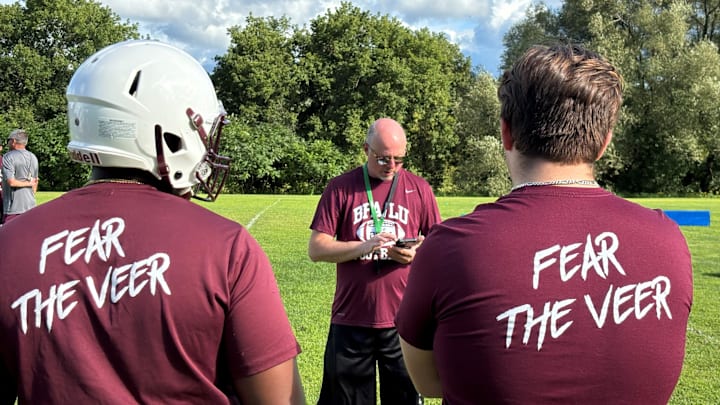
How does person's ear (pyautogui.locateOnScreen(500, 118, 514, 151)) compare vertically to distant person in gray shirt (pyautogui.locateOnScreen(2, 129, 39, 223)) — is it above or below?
above

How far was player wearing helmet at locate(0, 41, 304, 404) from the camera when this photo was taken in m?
1.68

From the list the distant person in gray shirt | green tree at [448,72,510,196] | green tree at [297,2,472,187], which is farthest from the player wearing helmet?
green tree at [297,2,472,187]

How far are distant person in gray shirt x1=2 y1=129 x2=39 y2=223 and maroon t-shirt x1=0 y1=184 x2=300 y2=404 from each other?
11480mm

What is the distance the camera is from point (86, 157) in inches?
75.0

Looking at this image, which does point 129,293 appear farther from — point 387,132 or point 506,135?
point 387,132

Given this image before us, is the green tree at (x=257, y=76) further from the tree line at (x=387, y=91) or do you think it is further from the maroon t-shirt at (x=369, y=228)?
the maroon t-shirt at (x=369, y=228)

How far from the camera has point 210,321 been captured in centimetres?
172

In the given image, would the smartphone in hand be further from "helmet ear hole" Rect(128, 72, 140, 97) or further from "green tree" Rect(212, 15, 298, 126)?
"green tree" Rect(212, 15, 298, 126)

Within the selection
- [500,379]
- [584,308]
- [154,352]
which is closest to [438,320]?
[500,379]

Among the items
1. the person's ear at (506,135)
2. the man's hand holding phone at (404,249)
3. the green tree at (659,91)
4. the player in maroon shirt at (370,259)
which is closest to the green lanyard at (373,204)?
the player in maroon shirt at (370,259)

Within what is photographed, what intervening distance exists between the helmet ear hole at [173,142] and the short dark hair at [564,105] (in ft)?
3.48

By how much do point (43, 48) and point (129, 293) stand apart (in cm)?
5986

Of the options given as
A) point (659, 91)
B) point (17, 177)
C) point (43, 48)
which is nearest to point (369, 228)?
point (17, 177)

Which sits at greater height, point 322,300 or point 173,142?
point 173,142
